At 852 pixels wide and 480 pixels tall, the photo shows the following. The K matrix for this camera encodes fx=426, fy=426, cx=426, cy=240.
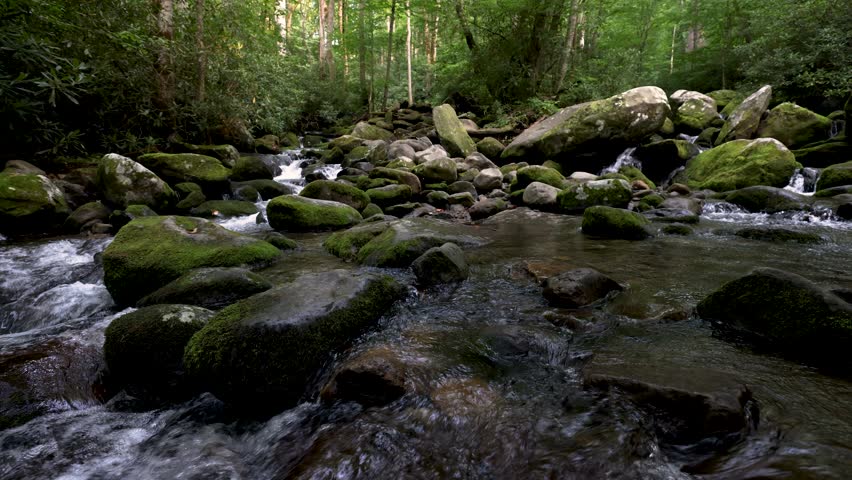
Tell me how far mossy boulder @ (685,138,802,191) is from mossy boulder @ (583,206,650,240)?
4555mm

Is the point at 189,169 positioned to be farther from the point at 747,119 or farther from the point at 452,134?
the point at 747,119

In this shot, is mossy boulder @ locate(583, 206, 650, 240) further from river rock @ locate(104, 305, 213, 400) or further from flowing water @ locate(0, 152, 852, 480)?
river rock @ locate(104, 305, 213, 400)

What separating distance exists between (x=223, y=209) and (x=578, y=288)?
7993mm

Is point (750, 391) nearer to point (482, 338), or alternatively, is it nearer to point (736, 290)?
point (736, 290)

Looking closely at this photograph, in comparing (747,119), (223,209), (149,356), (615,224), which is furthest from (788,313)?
(747,119)

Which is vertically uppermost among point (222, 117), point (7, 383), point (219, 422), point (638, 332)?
point (222, 117)

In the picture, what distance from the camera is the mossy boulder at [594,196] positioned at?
30.1 ft

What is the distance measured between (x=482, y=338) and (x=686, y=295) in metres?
2.19

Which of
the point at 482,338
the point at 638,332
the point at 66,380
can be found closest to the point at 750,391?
the point at 638,332

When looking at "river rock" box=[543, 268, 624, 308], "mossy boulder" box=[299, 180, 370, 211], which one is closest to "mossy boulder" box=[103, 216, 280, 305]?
"mossy boulder" box=[299, 180, 370, 211]

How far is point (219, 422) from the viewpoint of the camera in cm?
274

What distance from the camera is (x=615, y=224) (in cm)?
696

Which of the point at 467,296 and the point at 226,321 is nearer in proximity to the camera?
the point at 226,321

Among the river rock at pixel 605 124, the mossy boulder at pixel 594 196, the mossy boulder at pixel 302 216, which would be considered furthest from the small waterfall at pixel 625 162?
the mossy boulder at pixel 302 216
